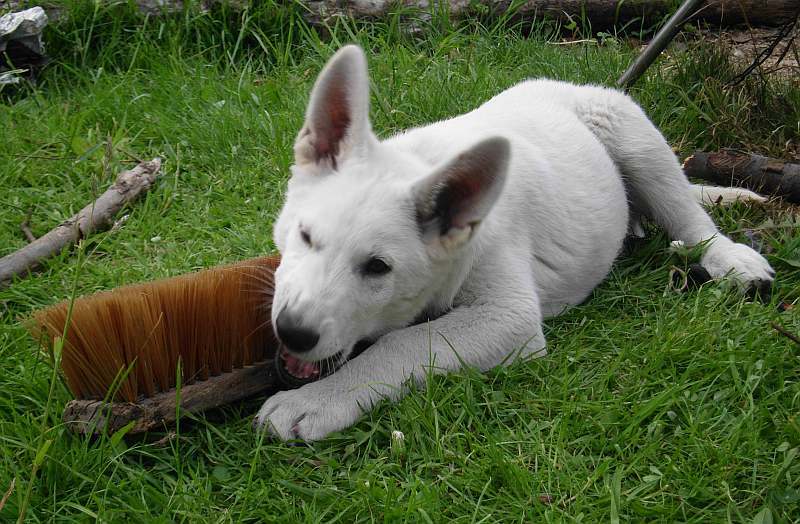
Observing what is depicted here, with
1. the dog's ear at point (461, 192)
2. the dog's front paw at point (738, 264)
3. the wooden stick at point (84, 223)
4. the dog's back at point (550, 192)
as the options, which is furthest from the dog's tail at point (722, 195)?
the wooden stick at point (84, 223)

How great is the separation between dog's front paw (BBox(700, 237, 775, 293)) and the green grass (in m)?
0.10

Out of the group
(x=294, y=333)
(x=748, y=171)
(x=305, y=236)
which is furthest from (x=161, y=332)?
(x=748, y=171)

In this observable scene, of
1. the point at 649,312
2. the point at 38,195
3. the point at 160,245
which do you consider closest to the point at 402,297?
the point at 649,312

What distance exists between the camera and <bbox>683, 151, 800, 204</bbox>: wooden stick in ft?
14.4

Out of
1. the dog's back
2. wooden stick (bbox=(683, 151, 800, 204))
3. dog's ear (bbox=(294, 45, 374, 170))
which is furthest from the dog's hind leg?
dog's ear (bbox=(294, 45, 374, 170))

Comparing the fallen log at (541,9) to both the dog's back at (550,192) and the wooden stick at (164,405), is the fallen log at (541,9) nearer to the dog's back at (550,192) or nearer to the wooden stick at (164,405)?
the dog's back at (550,192)

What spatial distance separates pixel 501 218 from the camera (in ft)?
11.1

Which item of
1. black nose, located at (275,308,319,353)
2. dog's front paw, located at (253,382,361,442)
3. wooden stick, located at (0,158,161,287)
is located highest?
black nose, located at (275,308,319,353)

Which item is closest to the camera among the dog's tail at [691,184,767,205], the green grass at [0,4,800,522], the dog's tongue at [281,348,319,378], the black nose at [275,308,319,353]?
the green grass at [0,4,800,522]

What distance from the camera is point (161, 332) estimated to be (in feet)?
8.77

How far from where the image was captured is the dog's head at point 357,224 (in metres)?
2.64

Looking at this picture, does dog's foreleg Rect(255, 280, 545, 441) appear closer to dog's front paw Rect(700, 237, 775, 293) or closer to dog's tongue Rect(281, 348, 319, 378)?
dog's tongue Rect(281, 348, 319, 378)

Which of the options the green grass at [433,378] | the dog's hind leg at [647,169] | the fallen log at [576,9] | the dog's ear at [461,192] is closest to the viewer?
the green grass at [433,378]

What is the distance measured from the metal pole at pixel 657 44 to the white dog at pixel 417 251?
1.48 m
